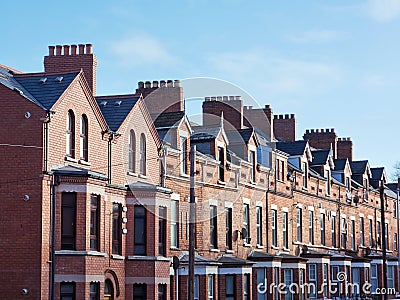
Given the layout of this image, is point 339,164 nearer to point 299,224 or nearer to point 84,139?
point 299,224

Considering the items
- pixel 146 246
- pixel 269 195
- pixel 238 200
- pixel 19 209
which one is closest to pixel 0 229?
pixel 19 209

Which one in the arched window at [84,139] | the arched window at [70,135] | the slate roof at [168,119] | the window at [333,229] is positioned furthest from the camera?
the window at [333,229]

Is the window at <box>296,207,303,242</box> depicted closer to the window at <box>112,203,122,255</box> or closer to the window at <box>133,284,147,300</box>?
the window at <box>133,284,147,300</box>

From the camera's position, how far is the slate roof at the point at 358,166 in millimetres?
67250

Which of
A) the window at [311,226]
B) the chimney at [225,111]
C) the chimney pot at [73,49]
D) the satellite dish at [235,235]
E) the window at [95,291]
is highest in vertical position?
the chimney pot at [73,49]

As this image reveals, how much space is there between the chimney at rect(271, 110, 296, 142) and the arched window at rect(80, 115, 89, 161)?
2985cm

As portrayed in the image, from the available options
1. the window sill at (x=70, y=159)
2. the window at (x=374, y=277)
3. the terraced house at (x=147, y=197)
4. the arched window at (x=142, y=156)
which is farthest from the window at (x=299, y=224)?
the window sill at (x=70, y=159)

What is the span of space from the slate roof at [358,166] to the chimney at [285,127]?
818 centimetres

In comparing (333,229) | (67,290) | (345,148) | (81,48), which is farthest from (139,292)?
(345,148)

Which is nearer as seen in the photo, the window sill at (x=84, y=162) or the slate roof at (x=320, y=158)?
the window sill at (x=84, y=162)

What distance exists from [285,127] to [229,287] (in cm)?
2229

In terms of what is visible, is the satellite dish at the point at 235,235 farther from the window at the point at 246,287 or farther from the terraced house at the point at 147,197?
the window at the point at 246,287

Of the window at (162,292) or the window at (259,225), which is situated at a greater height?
the window at (259,225)

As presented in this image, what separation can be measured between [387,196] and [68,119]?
4560 cm
